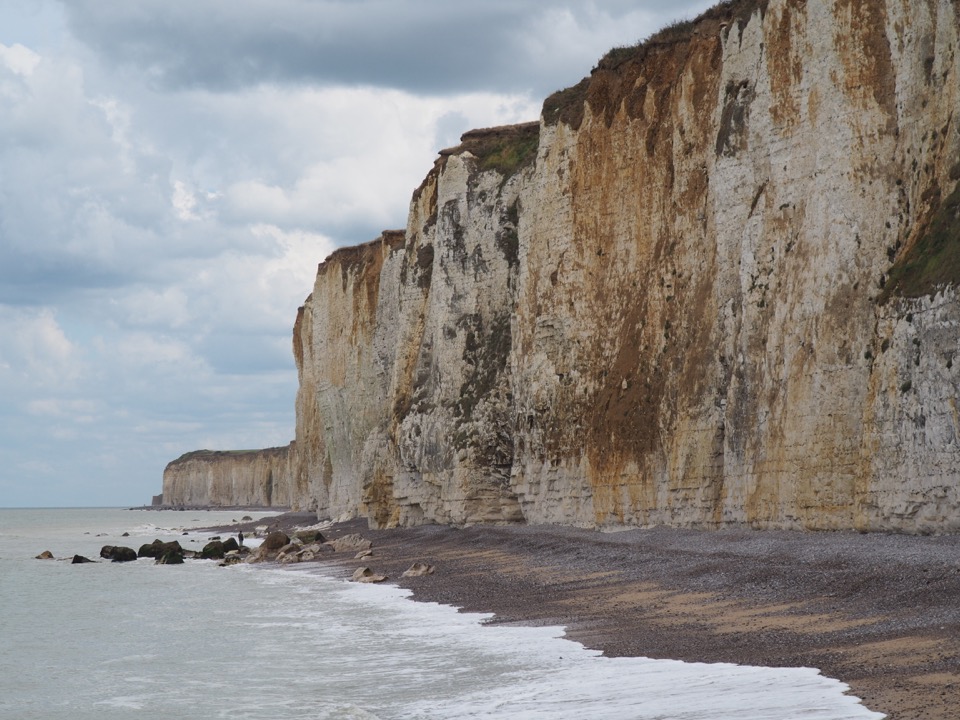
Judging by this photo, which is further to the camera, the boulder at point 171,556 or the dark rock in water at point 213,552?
the dark rock in water at point 213,552

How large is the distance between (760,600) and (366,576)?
15.8 metres

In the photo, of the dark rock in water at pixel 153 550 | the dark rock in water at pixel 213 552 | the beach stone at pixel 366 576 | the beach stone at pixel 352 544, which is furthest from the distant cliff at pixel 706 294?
the dark rock in water at pixel 153 550

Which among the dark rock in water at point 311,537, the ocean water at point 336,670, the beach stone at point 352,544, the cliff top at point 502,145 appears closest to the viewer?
the ocean water at point 336,670

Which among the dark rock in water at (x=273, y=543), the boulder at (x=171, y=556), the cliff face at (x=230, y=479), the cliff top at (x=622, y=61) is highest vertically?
the cliff top at (x=622, y=61)

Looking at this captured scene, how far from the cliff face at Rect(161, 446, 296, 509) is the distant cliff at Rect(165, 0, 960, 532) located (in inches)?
2497

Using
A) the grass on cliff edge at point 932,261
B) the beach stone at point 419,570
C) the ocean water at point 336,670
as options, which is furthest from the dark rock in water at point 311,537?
the grass on cliff edge at point 932,261

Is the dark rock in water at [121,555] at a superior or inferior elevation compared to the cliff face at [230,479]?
inferior

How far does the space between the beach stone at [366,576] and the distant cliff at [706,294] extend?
5.86 m

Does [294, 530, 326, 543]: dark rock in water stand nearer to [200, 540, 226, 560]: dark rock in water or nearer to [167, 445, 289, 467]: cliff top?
[200, 540, 226, 560]: dark rock in water

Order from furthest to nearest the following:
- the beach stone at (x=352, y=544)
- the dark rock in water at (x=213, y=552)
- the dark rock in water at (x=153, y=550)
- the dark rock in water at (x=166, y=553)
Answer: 1. the dark rock in water at (x=153, y=550)
2. the dark rock in water at (x=213, y=552)
3. the dark rock in water at (x=166, y=553)
4. the beach stone at (x=352, y=544)

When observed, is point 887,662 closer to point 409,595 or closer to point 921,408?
point 921,408

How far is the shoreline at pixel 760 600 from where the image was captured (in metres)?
10.1

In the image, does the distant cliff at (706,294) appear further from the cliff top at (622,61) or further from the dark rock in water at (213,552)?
the dark rock in water at (213,552)

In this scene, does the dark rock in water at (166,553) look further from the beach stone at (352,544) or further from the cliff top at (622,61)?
the cliff top at (622,61)
